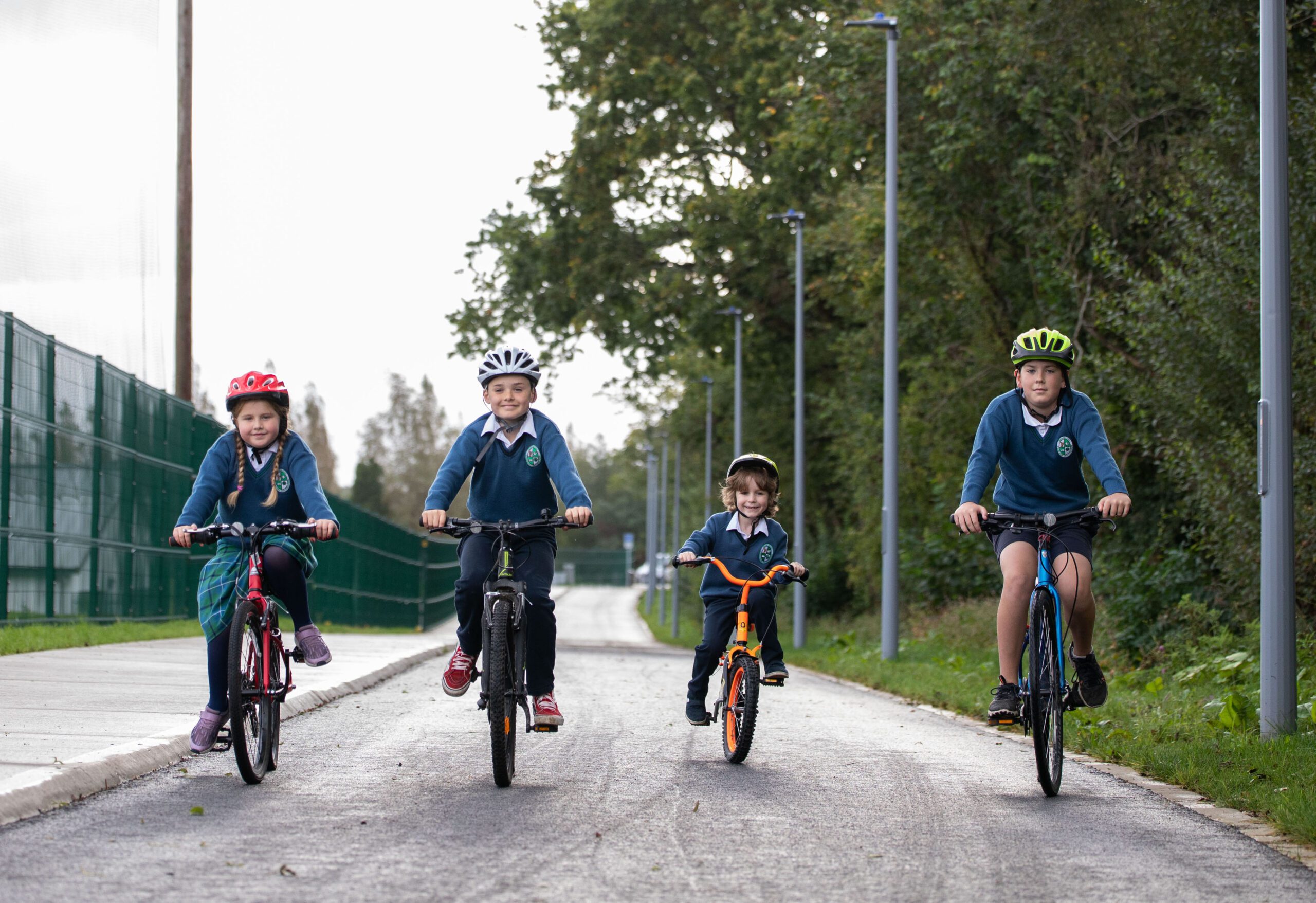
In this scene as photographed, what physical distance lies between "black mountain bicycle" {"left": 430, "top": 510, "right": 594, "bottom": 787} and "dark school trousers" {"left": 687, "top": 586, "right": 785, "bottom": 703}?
136 centimetres

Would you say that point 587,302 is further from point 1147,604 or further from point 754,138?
point 1147,604

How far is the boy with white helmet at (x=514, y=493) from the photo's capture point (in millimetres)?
7047

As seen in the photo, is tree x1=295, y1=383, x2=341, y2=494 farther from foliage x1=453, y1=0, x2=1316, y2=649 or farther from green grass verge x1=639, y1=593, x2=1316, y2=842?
green grass verge x1=639, y1=593, x2=1316, y2=842

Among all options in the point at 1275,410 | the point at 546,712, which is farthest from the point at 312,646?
the point at 1275,410

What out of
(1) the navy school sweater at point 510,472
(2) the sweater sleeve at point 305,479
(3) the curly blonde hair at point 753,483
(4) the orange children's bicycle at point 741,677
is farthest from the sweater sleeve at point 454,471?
(3) the curly blonde hair at point 753,483

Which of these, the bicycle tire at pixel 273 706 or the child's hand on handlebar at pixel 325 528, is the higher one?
the child's hand on handlebar at pixel 325 528

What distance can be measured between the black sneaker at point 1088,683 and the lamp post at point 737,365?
2574 centimetres

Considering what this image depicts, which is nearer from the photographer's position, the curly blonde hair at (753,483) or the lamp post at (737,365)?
the curly blonde hair at (753,483)

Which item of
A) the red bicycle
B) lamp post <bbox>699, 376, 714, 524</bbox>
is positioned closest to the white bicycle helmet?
the red bicycle

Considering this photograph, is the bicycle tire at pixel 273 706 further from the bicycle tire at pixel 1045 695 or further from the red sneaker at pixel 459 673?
the bicycle tire at pixel 1045 695

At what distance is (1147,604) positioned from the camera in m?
17.1

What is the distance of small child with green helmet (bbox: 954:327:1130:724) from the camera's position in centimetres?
706

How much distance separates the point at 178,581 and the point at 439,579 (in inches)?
927

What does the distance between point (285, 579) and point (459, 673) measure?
862 mm
